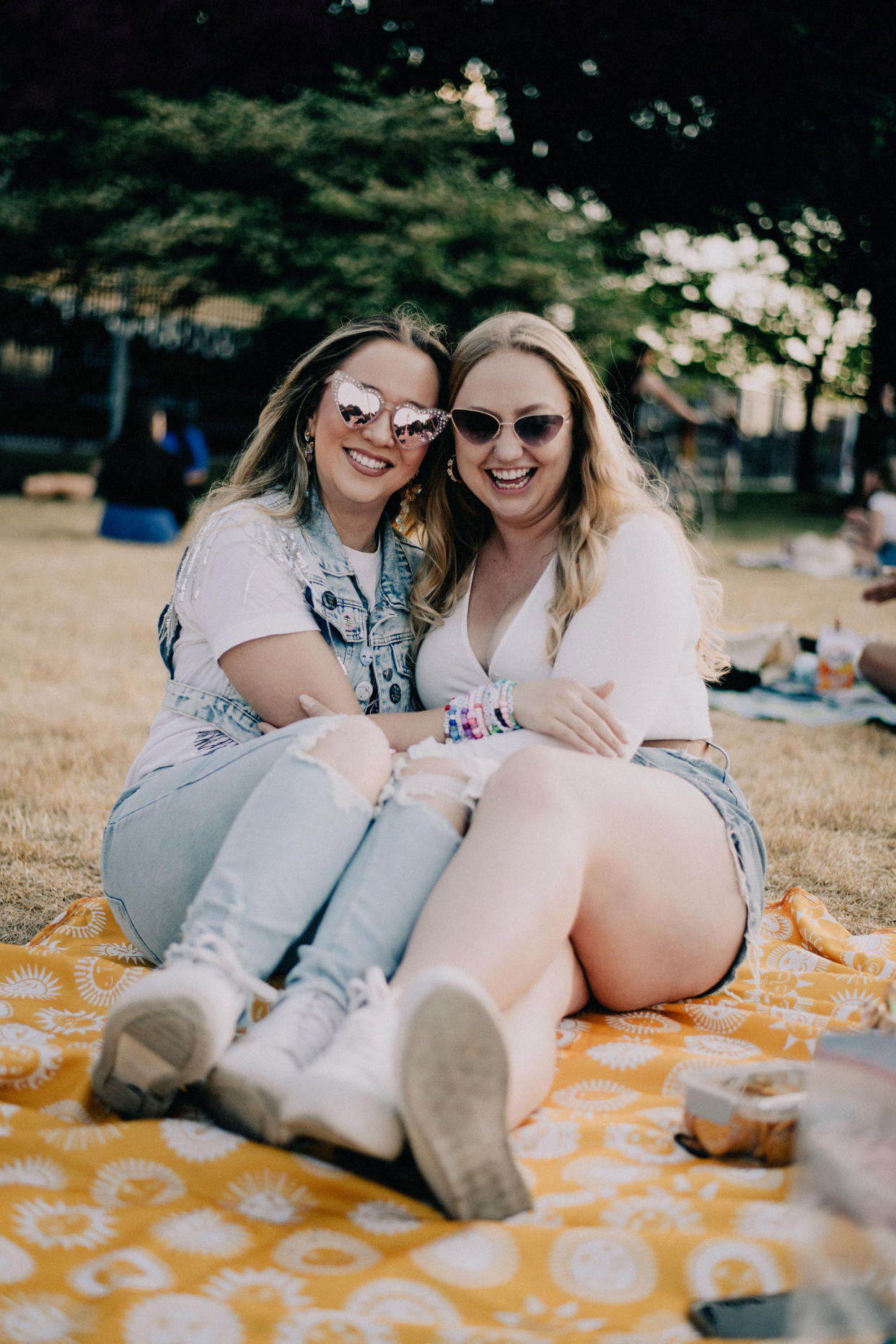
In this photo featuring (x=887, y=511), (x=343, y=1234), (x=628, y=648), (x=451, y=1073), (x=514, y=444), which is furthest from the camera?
(x=887, y=511)

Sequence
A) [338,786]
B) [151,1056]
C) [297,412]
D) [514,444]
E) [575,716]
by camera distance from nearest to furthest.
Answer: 1. [151,1056]
2. [338,786]
3. [575,716]
4. [514,444]
5. [297,412]

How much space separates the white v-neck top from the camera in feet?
7.72

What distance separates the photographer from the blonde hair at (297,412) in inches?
110

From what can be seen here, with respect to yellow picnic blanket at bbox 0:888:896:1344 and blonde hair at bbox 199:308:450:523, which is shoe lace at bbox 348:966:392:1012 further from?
blonde hair at bbox 199:308:450:523

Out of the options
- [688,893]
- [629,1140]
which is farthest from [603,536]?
[629,1140]

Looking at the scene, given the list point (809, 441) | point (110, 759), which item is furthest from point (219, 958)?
point (809, 441)

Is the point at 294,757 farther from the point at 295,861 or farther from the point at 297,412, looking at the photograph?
the point at 297,412

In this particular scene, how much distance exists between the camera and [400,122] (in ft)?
49.0

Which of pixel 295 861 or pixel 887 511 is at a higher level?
pixel 887 511

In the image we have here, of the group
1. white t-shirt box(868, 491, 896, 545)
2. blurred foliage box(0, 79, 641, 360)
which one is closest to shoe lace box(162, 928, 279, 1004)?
white t-shirt box(868, 491, 896, 545)

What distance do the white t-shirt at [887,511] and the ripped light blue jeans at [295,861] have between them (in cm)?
987

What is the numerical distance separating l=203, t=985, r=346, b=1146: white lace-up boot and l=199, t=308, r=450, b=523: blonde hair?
135 cm

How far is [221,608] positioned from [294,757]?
0.59m

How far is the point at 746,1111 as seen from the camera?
67.4 inches
